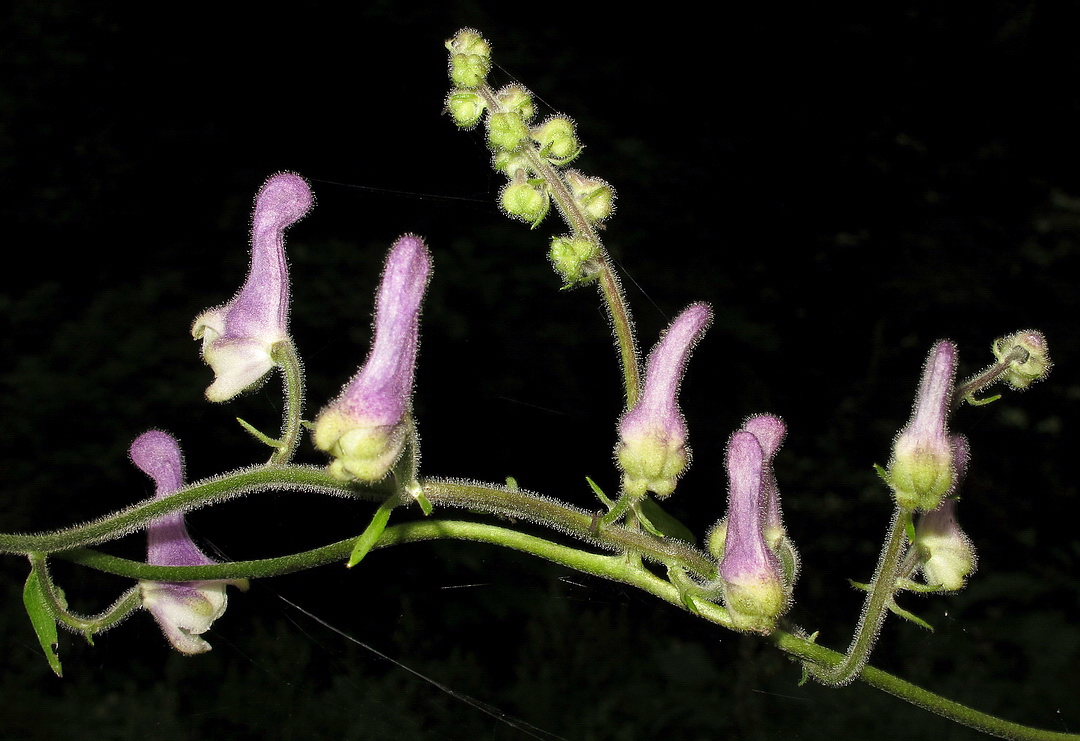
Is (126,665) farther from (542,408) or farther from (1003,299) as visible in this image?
(1003,299)

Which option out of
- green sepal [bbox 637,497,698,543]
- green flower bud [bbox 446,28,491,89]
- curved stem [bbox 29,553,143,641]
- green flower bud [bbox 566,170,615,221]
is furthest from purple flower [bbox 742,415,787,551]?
curved stem [bbox 29,553,143,641]

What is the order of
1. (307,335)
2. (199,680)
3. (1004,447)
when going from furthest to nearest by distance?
1. (1004,447)
2. (307,335)
3. (199,680)

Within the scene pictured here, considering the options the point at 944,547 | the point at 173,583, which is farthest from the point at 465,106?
the point at 944,547

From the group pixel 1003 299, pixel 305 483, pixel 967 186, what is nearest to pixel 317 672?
pixel 305 483

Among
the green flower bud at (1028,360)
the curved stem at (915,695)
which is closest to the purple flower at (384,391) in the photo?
the curved stem at (915,695)

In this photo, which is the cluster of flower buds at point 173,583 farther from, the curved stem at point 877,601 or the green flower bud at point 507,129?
the curved stem at point 877,601
